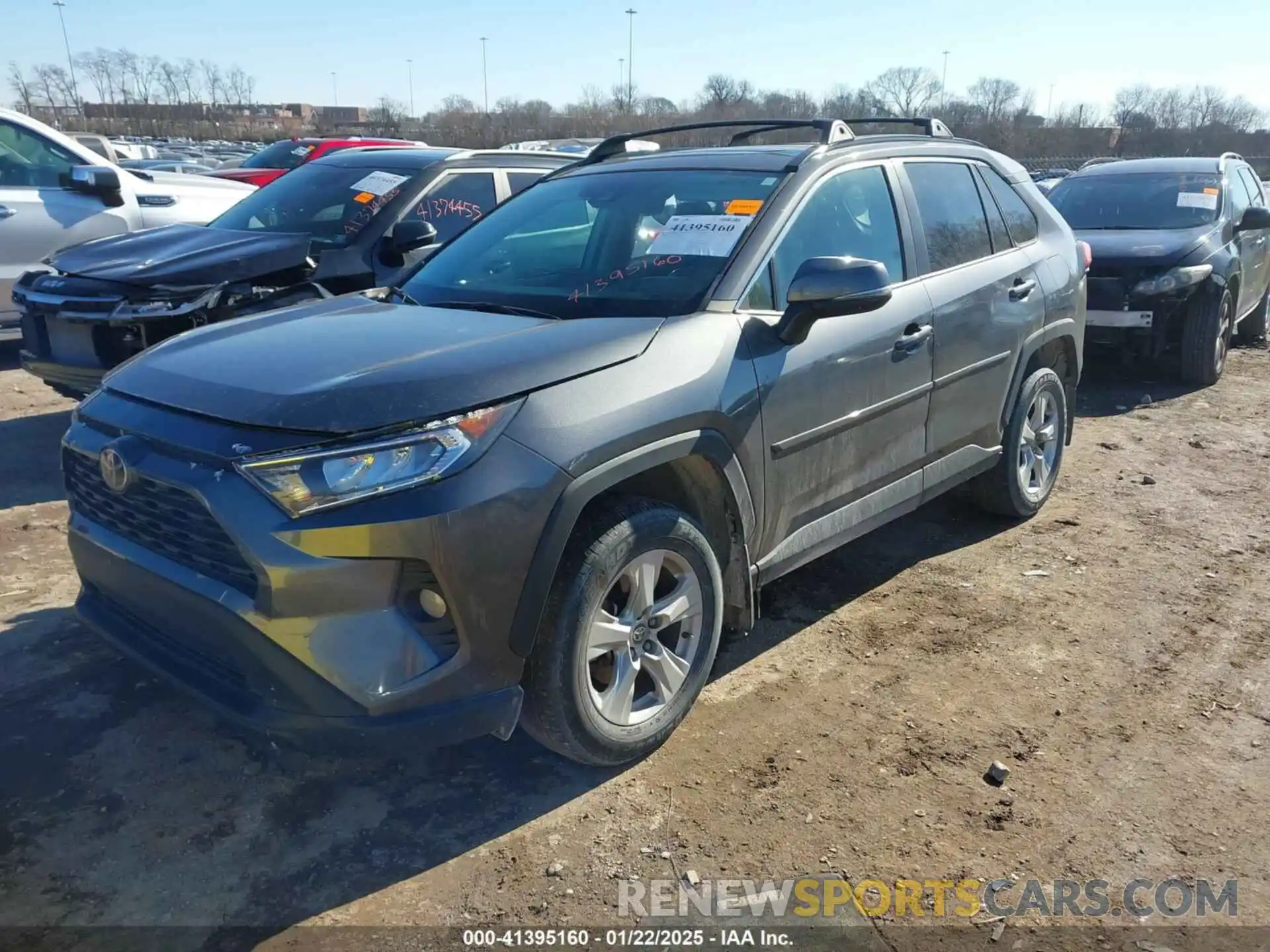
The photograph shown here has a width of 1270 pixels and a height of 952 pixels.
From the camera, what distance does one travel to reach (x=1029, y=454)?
16.9 ft

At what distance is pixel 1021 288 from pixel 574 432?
2.87 metres

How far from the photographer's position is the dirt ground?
2621 millimetres

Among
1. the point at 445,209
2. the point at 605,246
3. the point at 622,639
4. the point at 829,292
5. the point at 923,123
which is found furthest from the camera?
the point at 445,209

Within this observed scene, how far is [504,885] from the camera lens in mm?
2629

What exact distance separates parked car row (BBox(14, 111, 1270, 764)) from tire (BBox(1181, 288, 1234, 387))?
356cm

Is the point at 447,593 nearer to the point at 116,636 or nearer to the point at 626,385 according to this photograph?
the point at 626,385

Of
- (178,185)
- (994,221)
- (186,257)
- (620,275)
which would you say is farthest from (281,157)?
(620,275)

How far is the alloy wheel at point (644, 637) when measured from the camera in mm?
2939

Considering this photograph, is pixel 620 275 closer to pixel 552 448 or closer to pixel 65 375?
pixel 552 448

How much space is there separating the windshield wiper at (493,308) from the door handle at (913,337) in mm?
1376

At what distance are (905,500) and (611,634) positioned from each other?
5.62 ft

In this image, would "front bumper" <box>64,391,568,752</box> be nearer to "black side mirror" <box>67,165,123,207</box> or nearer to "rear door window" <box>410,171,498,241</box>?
"rear door window" <box>410,171,498,241</box>

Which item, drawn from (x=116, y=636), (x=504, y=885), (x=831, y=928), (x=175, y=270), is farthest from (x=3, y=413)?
(x=831, y=928)

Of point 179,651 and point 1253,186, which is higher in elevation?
point 1253,186
